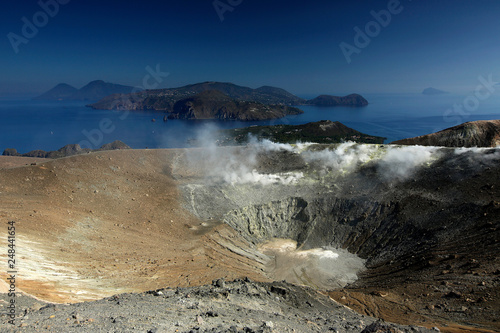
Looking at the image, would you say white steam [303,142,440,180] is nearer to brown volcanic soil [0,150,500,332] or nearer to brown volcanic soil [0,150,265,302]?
brown volcanic soil [0,150,500,332]

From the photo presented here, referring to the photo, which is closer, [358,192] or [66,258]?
[66,258]

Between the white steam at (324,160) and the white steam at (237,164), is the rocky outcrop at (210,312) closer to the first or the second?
the white steam at (237,164)

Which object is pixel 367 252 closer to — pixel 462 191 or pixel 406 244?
pixel 406 244

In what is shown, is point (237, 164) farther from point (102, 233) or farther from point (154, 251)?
point (102, 233)

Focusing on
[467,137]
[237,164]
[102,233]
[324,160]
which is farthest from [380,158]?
[467,137]

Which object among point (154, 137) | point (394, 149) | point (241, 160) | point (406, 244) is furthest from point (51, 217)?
point (154, 137)

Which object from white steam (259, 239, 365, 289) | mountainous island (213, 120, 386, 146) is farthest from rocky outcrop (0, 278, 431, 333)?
mountainous island (213, 120, 386, 146)

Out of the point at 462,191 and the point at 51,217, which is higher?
the point at 462,191
